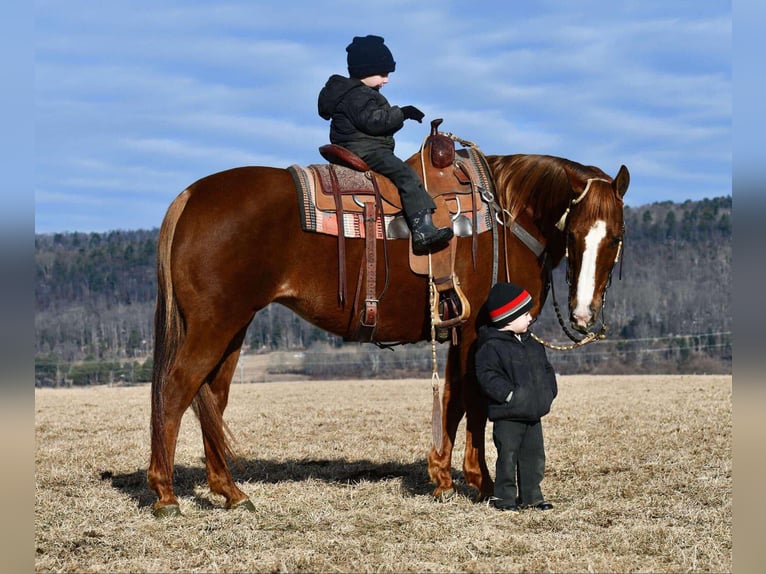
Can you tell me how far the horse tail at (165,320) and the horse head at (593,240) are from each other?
2.72 meters

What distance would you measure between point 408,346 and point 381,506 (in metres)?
55.5

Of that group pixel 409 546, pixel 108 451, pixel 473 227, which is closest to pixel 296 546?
pixel 409 546

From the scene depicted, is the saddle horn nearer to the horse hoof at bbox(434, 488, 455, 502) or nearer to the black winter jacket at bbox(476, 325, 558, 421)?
the black winter jacket at bbox(476, 325, 558, 421)

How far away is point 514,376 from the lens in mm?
5375

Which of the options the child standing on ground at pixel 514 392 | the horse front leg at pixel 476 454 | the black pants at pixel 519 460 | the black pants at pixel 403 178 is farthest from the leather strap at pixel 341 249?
the black pants at pixel 519 460

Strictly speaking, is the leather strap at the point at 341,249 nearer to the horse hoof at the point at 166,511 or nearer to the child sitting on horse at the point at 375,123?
the child sitting on horse at the point at 375,123

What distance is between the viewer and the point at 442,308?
5824mm

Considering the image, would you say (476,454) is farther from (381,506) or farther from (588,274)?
(588,274)

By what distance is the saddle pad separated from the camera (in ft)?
18.0

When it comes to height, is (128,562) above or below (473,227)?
below

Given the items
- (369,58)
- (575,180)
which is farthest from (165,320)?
(575,180)

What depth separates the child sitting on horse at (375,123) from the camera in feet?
18.5

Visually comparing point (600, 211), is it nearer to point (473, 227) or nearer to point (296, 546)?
point (473, 227)

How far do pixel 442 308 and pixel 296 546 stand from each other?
205 centimetres
